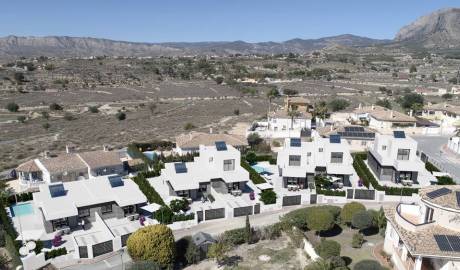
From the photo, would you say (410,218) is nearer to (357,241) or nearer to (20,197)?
(357,241)

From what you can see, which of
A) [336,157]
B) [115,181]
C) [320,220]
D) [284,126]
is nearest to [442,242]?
[320,220]

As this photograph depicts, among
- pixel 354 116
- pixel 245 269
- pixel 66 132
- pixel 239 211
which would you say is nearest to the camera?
pixel 245 269

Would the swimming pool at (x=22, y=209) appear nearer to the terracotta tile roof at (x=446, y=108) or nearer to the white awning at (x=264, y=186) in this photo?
the white awning at (x=264, y=186)

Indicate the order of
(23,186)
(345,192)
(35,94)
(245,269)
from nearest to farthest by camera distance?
(245,269) < (345,192) < (23,186) < (35,94)

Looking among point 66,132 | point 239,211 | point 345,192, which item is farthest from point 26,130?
point 345,192

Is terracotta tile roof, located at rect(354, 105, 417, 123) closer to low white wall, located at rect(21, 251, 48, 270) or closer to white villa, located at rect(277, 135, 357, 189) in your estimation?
white villa, located at rect(277, 135, 357, 189)

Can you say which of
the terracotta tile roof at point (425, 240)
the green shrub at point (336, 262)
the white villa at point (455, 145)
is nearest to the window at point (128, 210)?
the green shrub at point (336, 262)

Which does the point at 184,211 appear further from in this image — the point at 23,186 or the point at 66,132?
the point at 66,132
